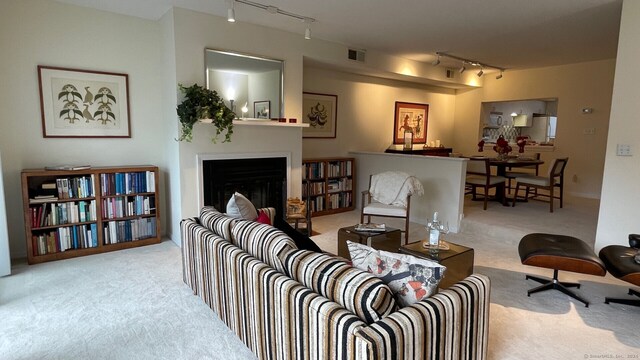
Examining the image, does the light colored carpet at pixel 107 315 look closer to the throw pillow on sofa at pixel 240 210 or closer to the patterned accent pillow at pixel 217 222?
the patterned accent pillow at pixel 217 222

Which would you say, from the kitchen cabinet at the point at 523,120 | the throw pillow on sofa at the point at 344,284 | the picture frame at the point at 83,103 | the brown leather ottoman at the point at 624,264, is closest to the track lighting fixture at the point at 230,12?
the picture frame at the point at 83,103

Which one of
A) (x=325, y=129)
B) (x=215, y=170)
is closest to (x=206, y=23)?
(x=215, y=170)

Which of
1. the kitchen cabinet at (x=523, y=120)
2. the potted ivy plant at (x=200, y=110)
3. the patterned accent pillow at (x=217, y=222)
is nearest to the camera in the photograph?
the patterned accent pillow at (x=217, y=222)

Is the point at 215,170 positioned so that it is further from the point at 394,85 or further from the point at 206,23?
the point at 394,85

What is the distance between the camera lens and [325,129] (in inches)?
230

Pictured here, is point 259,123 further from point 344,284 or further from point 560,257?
point 560,257

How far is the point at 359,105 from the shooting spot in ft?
20.5

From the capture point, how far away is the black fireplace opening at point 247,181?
4.18 meters

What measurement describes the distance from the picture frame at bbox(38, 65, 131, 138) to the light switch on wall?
5.05 metres

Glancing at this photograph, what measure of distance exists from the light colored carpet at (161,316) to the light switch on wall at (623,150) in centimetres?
82

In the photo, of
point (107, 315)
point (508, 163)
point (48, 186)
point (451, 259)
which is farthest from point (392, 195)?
point (48, 186)

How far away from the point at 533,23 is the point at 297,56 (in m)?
2.80

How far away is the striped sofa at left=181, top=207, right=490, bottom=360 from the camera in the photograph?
4.47 feet

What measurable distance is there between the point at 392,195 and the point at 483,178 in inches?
85.3
